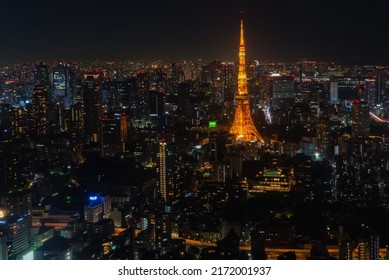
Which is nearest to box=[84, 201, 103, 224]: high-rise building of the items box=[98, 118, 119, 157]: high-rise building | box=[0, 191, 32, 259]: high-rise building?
box=[0, 191, 32, 259]: high-rise building

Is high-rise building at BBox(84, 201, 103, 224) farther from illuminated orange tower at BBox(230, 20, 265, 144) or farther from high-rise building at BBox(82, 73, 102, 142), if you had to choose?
illuminated orange tower at BBox(230, 20, 265, 144)

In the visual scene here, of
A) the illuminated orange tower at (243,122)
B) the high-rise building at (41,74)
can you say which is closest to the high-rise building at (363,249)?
the high-rise building at (41,74)

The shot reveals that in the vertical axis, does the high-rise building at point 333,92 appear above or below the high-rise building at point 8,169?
above

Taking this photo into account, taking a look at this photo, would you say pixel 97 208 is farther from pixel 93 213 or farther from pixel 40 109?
pixel 40 109

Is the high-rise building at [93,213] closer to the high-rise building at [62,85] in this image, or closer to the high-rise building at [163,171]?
the high-rise building at [163,171]

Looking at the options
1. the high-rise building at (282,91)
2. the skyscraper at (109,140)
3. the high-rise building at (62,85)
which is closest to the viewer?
the high-rise building at (62,85)
